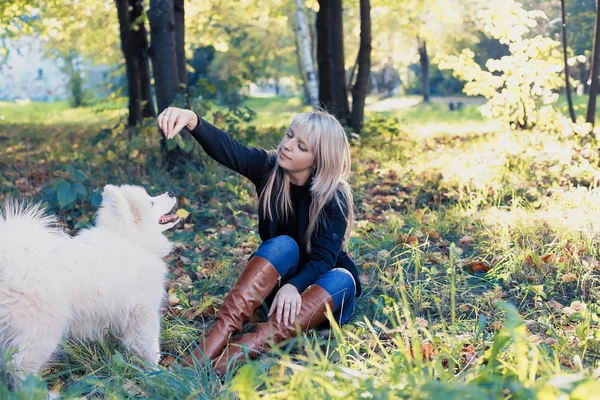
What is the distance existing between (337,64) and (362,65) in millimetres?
454

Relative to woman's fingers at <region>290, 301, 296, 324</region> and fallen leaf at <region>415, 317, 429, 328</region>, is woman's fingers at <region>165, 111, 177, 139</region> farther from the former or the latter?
fallen leaf at <region>415, 317, 429, 328</region>

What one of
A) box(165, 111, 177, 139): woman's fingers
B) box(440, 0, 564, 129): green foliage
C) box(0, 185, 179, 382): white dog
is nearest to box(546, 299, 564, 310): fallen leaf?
box(0, 185, 179, 382): white dog

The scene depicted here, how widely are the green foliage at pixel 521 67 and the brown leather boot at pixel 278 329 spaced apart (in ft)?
18.0

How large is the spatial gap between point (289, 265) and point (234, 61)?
22.6 m

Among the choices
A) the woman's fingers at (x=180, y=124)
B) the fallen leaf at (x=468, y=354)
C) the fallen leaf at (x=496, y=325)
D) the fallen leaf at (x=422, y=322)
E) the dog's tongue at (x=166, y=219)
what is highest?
the woman's fingers at (x=180, y=124)

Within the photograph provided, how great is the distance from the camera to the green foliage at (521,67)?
7.48 metres

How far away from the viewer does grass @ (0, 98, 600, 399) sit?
85.0 inches

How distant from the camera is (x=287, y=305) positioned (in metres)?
3.06

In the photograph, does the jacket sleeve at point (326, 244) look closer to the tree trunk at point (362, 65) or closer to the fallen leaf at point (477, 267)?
the fallen leaf at point (477, 267)

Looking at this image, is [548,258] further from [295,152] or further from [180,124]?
[180,124]

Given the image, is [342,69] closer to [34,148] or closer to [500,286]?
[34,148]

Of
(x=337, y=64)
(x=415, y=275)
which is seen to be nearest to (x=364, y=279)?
(x=415, y=275)

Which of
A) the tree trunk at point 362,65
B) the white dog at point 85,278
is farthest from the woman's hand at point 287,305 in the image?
the tree trunk at point 362,65

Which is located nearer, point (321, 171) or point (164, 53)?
point (321, 171)
